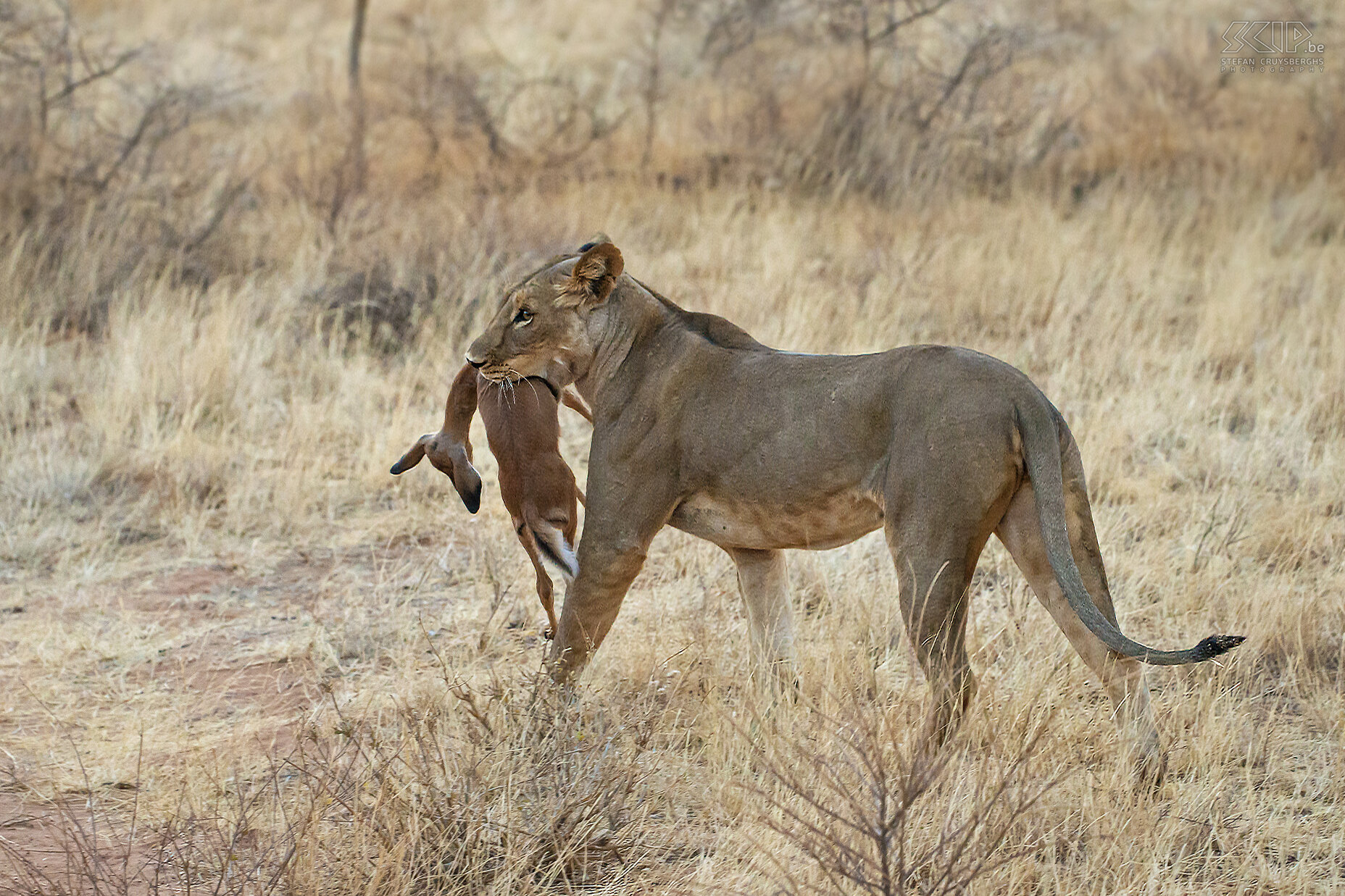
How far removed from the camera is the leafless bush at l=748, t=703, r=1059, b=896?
3055 mm

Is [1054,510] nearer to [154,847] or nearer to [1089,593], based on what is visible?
[1089,593]

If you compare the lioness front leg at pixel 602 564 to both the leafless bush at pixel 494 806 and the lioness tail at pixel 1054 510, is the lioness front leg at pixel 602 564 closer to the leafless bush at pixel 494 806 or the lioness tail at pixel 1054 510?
the leafless bush at pixel 494 806

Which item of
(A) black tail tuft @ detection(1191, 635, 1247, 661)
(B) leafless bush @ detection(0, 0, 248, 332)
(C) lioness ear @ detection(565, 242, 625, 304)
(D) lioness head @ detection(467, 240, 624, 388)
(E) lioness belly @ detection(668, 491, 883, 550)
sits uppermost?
(C) lioness ear @ detection(565, 242, 625, 304)

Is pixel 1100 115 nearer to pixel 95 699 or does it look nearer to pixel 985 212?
pixel 985 212

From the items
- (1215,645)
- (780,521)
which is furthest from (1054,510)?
(780,521)

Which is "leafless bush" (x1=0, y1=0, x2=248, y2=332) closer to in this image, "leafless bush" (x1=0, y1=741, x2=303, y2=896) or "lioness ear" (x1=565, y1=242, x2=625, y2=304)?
"leafless bush" (x1=0, y1=741, x2=303, y2=896)

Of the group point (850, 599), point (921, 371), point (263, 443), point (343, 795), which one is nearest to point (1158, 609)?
point (850, 599)

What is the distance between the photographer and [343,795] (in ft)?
11.8

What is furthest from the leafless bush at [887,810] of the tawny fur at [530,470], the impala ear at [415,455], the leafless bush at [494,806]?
the impala ear at [415,455]

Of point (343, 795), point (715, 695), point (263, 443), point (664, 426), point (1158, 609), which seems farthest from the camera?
point (263, 443)

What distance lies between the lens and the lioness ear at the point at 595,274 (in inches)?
164

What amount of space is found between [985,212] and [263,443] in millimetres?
6594

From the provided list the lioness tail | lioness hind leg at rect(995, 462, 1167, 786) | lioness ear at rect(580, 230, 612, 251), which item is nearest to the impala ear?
lioness ear at rect(580, 230, 612, 251)

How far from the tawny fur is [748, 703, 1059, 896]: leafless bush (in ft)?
3.49
